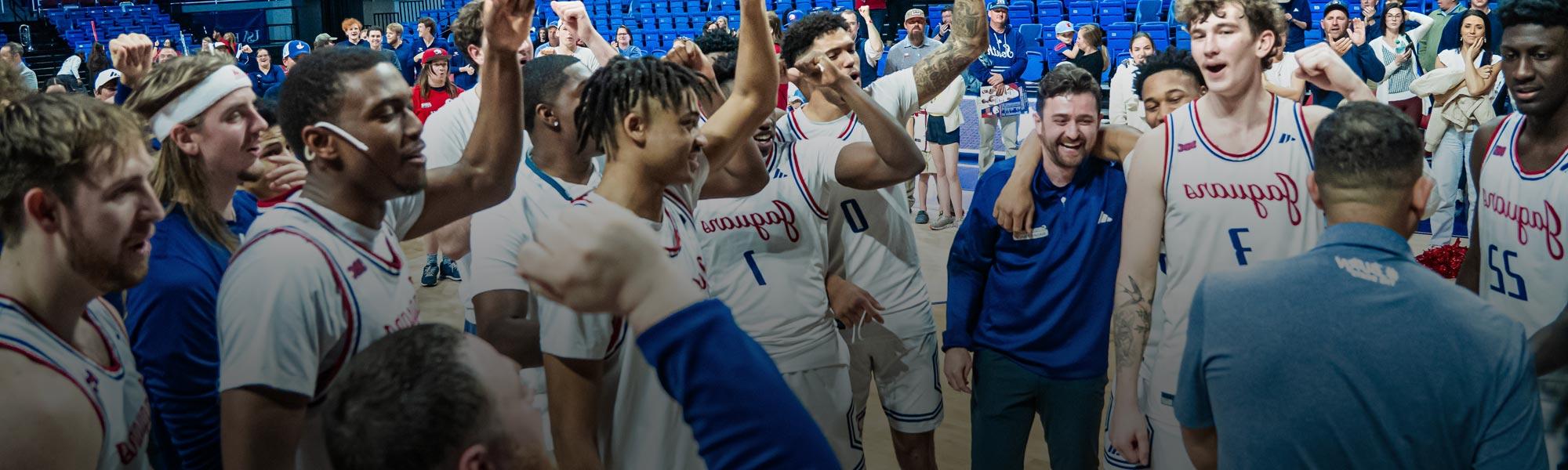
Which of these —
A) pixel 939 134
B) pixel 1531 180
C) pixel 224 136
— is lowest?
pixel 939 134

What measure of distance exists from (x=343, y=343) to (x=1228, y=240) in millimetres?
2343

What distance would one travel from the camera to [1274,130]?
10.6 feet

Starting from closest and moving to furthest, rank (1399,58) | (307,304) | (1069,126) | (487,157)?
(307,304) < (487,157) < (1069,126) < (1399,58)

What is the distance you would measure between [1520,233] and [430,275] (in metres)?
7.23

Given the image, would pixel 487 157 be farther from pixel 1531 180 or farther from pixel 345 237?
→ pixel 1531 180

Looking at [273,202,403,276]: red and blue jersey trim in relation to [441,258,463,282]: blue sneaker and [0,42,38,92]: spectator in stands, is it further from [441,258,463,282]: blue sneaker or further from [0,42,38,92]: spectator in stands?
[441,258,463,282]: blue sneaker

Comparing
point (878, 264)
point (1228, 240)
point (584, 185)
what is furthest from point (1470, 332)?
point (878, 264)

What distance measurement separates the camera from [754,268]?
381 centimetres

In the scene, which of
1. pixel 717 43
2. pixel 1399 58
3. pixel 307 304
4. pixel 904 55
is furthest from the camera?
pixel 904 55

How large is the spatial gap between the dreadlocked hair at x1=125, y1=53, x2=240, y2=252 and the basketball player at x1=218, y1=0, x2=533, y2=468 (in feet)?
1.40

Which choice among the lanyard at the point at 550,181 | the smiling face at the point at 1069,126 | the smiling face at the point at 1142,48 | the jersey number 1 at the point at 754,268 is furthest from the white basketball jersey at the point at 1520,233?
the smiling face at the point at 1142,48

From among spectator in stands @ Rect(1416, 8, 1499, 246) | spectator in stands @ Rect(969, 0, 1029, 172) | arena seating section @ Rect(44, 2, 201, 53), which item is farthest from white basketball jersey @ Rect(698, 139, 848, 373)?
arena seating section @ Rect(44, 2, 201, 53)

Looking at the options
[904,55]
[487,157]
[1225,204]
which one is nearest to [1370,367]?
[1225,204]

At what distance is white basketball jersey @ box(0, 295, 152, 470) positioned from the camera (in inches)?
71.4
